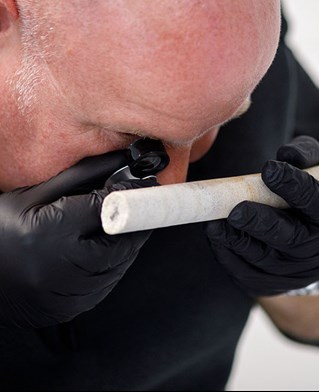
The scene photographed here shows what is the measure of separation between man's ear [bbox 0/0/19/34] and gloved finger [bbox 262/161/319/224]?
260 mm

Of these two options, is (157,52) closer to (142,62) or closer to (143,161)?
(142,62)

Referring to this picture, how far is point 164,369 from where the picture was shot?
36.6 inches

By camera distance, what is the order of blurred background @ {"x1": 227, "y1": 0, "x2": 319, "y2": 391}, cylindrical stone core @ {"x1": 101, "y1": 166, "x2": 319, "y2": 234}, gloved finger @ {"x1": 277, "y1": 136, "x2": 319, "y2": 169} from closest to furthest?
cylindrical stone core @ {"x1": 101, "y1": 166, "x2": 319, "y2": 234} → gloved finger @ {"x1": 277, "y1": 136, "x2": 319, "y2": 169} → blurred background @ {"x1": 227, "y1": 0, "x2": 319, "y2": 391}

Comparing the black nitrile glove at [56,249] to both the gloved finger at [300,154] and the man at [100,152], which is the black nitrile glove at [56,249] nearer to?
the man at [100,152]

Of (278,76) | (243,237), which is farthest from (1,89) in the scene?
(278,76)

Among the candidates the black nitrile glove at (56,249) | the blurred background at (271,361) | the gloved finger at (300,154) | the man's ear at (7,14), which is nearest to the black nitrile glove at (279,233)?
the gloved finger at (300,154)

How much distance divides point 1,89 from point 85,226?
155mm

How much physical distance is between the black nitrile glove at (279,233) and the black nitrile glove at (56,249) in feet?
0.34

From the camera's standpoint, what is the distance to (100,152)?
2.18ft

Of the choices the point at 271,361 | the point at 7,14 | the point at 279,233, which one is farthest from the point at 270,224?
the point at 271,361

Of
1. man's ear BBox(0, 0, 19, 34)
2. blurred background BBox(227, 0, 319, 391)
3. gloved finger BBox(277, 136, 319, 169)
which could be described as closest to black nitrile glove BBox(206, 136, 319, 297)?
gloved finger BBox(277, 136, 319, 169)

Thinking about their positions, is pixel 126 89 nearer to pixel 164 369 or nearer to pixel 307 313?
pixel 164 369

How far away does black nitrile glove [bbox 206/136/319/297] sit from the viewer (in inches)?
25.7

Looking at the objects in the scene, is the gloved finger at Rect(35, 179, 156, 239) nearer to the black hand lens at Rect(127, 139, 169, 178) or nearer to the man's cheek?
the black hand lens at Rect(127, 139, 169, 178)
